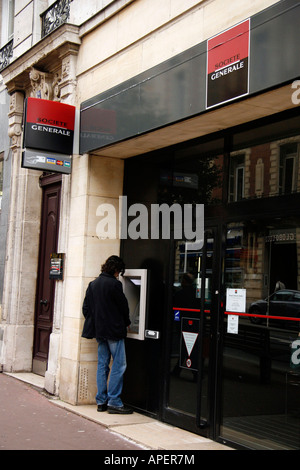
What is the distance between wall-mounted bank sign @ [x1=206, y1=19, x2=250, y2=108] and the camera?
4.98 meters

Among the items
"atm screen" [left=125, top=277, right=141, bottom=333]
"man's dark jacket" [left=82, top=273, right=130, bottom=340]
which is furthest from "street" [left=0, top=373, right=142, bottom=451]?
"atm screen" [left=125, top=277, right=141, bottom=333]

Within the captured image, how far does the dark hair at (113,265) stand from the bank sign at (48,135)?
5.08 feet

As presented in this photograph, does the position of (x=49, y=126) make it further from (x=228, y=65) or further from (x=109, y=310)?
(x=228, y=65)

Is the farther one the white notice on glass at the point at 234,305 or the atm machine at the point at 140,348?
the atm machine at the point at 140,348

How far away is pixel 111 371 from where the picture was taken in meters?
7.02

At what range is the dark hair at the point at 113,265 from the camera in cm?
716

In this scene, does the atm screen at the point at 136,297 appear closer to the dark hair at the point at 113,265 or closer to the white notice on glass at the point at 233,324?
the dark hair at the point at 113,265

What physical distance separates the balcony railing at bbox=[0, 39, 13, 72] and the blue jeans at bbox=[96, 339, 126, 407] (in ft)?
21.7

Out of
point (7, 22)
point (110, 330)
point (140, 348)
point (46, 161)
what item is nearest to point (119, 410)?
point (140, 348)

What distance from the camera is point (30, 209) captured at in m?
9.94

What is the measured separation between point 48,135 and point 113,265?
200 centimetres

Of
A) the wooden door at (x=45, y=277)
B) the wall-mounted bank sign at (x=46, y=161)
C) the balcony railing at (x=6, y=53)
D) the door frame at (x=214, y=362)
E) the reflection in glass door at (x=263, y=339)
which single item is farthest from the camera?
the balcony railing at (x=6, y=53)

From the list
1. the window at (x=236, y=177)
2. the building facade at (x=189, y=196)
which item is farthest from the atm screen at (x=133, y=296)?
the window at (x=236, y=177)

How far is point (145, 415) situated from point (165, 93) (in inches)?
144
